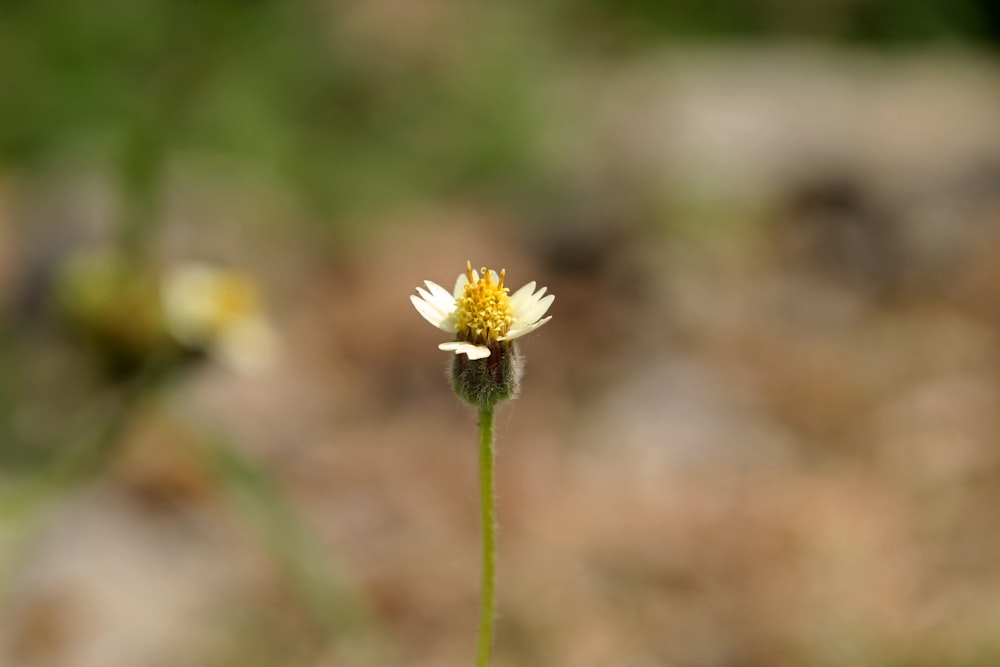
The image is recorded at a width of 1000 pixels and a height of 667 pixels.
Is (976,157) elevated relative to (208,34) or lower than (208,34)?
elevated

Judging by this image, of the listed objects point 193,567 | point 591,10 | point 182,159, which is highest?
point 591,10

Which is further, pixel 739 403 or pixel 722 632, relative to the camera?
pixel 739 403

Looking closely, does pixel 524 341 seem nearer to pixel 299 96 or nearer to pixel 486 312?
pixel 486 312

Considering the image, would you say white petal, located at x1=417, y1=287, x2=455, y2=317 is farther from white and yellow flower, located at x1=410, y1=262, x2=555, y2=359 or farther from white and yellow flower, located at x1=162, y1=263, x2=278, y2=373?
white and yellow flower, located at x1=162, y1=263, x2=278, y2=373

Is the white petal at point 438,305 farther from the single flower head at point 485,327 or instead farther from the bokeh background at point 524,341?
the bokeh background at point 524,341

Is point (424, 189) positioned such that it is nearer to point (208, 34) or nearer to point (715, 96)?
point (715, 96)

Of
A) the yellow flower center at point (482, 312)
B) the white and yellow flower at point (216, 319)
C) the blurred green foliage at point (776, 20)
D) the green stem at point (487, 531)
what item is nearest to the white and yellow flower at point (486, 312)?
the yellow flower center at point (482, 312)

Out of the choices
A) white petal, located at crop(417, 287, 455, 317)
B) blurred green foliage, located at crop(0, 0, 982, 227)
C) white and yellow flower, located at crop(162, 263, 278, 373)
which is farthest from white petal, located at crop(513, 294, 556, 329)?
blurred green foliage, located at crop(0, 0, 982, 227)

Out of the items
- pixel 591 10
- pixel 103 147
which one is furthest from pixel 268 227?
pixel 591 10

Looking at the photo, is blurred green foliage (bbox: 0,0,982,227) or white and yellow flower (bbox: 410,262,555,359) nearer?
white and yellow flower (bbox: 410,262,555,359)
